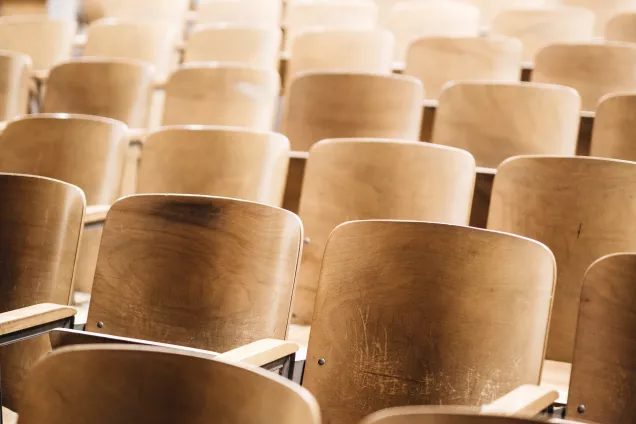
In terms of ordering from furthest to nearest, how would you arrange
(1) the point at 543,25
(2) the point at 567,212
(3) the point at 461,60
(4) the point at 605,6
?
(4) the point at 605,6
(1) the point at 543,25
(3) the point at 461,60
(2) the point at 567,212

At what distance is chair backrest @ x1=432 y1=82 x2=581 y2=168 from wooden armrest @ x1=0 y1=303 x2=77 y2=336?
34 centimetres

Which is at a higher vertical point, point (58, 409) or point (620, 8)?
point (620, 8)

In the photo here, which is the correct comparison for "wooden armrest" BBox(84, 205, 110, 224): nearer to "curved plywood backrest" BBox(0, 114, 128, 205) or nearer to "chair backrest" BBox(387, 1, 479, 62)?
"curved plywood backrest" BBox(0, 114, 128, 205)

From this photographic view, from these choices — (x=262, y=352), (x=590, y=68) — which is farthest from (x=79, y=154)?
(x=590, y=68)

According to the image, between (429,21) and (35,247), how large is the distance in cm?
65

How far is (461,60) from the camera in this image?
823 millimetres

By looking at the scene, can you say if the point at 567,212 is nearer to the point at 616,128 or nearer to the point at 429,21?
the point at 616,128

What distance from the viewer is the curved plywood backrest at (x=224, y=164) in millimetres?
608

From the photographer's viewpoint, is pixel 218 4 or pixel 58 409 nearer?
pixel 58 409

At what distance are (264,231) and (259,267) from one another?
18mm

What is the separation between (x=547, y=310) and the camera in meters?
0.39

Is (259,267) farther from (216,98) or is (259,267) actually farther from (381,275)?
(216,98)

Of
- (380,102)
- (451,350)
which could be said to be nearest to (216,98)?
(380,102)

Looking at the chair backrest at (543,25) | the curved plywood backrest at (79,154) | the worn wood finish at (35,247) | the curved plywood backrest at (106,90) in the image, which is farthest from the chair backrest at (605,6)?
the worn wood finish at (35,247)
